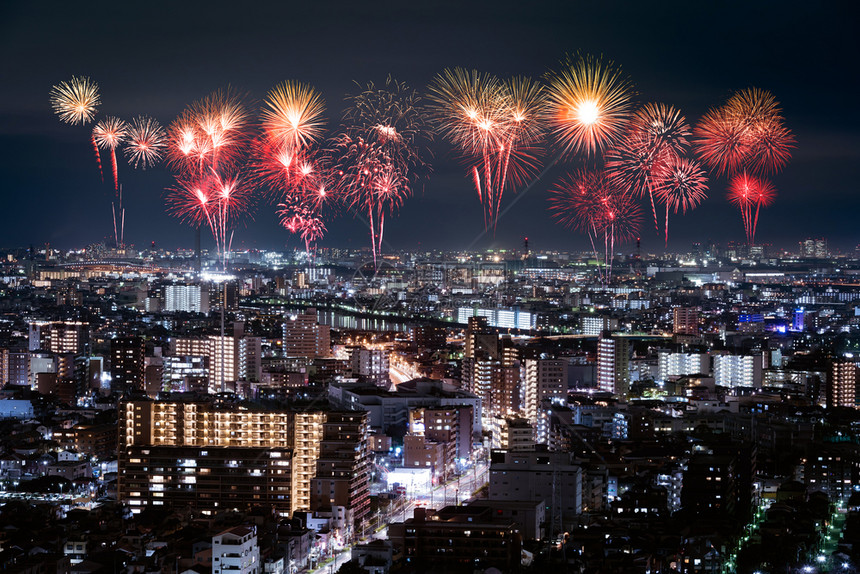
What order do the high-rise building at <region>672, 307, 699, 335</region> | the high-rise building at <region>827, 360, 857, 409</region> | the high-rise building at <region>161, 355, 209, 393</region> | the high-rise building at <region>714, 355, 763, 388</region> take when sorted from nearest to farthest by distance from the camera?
the high-rise building at <region>827, 360, 857, 409</region>, the high-rise building at <region>161, 355, 209, 393</region>, the high-rise building at <region>714, 355, 763, 388</region>, the high-rise building at <region>672, 307, 699, 335</region>

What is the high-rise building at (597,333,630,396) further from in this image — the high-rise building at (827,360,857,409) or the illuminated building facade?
the illuminated building facade

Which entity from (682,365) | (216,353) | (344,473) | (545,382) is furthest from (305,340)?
(344,473)

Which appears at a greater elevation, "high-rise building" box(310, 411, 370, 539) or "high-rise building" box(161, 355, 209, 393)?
"high-rise building" box(161, 355, 209, 393)

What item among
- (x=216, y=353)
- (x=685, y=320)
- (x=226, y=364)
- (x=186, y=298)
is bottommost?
(x=226, y=364)

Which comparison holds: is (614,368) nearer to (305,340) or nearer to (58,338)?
(305,340)

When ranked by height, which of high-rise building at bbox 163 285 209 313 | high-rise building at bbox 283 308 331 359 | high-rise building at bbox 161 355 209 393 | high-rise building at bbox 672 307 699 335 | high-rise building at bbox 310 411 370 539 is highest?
high-rise building at bbox 163 285 209 313

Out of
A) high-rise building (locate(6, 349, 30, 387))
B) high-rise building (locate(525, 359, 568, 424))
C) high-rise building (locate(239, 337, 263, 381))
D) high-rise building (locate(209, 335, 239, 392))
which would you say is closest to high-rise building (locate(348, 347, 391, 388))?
high-rise building (locate(239, 337, 263, 381))

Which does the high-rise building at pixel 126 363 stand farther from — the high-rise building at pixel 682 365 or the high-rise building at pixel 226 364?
the high-rise building at pixel 682 365
